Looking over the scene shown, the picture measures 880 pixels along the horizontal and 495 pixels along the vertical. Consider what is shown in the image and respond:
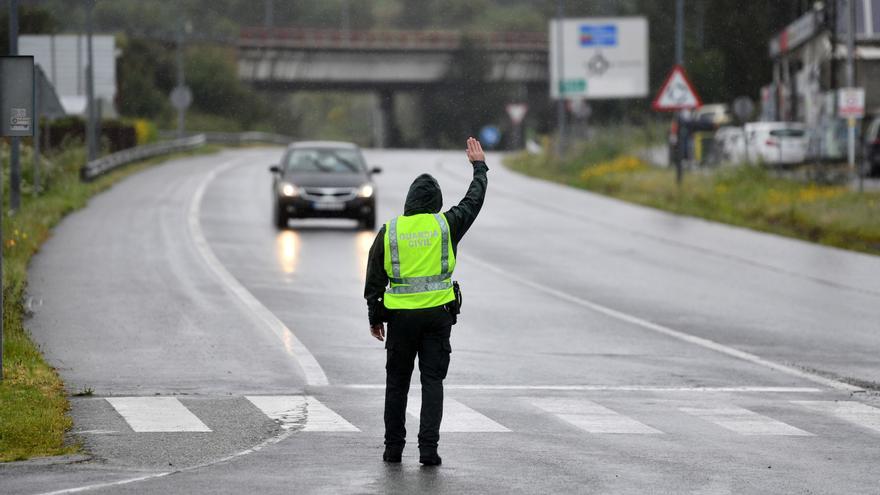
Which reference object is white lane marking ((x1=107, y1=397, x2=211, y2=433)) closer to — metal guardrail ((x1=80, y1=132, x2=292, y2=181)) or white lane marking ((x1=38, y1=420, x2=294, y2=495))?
white lane marking ((x1=38, y1=420, x2=294, y2=495))

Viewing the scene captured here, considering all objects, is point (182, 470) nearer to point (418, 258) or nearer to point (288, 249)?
point (418, 258)

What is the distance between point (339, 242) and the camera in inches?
1169

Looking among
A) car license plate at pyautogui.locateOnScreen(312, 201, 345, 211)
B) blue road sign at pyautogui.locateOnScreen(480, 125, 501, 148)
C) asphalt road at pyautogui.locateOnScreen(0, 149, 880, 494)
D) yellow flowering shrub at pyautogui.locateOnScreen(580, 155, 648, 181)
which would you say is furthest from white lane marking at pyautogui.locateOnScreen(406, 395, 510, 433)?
blue road sign at pyautogui.locateOnScreen(480, 125, 501, 148)

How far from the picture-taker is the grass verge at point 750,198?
31.2m

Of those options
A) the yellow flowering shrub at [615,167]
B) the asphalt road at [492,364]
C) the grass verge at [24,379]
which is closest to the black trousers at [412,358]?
the asphalt road at [492,364]

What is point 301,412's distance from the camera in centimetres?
1195

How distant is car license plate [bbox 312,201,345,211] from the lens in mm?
Answer: 31953

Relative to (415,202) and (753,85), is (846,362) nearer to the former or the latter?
(415,202)

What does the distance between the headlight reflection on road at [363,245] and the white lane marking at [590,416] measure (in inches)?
441

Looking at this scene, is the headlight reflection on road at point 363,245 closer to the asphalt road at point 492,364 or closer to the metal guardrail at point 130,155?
the asphalt road at point 492,364

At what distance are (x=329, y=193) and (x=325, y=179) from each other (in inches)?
18.4

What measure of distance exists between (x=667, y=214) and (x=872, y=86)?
27766mm

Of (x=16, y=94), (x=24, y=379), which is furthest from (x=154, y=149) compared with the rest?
(x=24, y=379)

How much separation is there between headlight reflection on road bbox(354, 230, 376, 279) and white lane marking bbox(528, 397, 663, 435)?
11.2 metres
